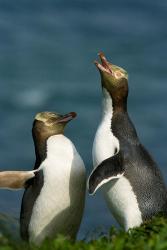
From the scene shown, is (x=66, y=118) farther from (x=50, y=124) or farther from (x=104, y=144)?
(x=104, y=144)

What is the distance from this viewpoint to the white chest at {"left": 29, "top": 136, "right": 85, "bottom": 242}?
9742mm

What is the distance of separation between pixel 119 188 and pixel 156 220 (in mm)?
956

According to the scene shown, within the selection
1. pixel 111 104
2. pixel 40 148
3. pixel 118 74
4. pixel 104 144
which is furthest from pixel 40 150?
pixel 118 74

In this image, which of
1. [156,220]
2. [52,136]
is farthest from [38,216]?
[156,220]

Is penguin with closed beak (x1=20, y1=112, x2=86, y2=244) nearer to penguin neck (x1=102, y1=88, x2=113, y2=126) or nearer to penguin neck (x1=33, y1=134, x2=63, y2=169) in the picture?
penguin neck (x1=33, y1=134, x2=63, y2=169)

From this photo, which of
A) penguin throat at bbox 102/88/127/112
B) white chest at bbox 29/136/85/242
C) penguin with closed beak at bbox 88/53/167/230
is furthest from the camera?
penguin throat at bbox 102/88/127/112

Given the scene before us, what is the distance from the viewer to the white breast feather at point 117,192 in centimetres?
930

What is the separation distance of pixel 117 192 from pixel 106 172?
14.0 inches

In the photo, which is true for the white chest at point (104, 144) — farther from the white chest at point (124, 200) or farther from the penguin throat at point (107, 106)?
the white chest at point (124, 200)

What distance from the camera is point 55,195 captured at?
32.0 feet

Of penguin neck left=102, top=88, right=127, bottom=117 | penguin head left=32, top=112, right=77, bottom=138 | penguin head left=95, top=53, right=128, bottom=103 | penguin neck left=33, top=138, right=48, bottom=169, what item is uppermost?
penguin head left=95, top=53, right=128, bottom=103

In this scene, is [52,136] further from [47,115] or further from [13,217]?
[13,217]

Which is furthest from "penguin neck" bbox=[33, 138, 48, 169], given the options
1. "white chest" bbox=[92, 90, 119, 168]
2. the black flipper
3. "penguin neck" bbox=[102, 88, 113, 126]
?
the black flipper

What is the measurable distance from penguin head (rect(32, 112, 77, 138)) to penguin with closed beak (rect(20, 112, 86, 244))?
186 millimetres
